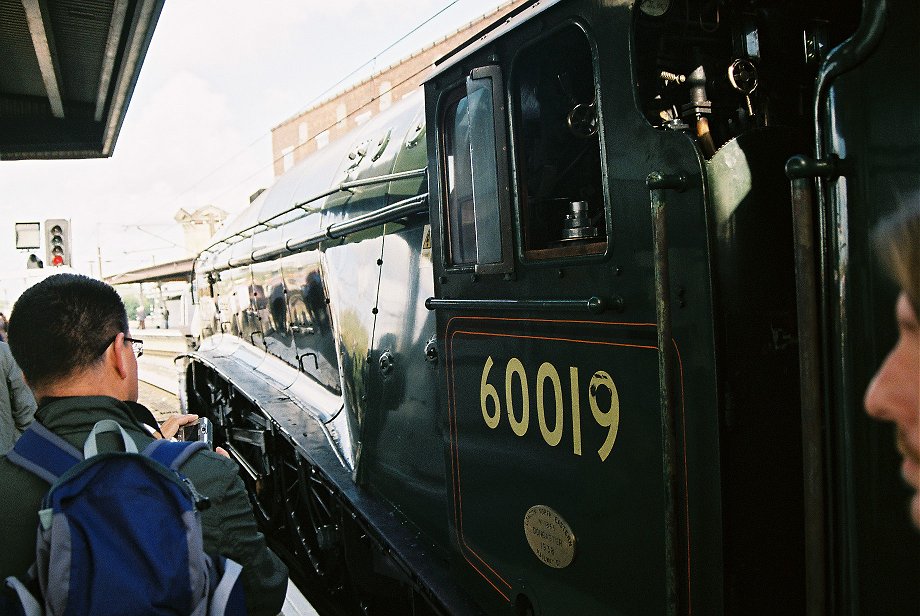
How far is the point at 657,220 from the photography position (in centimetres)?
178

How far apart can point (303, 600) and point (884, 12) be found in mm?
3666

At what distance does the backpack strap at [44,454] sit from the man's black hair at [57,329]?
17cm

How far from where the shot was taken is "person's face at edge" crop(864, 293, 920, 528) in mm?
794

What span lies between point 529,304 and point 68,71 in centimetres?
556

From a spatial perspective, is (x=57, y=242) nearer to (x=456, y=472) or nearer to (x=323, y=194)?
(x=323, y=194)

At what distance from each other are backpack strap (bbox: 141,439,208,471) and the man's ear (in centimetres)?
24

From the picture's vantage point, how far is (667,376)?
1.76 m

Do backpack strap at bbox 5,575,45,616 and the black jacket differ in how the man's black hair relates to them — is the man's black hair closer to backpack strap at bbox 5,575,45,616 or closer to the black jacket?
the black jacket

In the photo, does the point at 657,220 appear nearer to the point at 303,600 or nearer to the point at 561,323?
the point at 561,323

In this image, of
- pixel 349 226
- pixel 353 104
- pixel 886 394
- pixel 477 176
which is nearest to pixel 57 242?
pixel 349 226

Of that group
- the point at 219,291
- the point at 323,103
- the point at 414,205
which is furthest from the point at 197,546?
the point at 323,103

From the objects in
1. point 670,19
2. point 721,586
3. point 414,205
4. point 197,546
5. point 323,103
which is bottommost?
point 721,586

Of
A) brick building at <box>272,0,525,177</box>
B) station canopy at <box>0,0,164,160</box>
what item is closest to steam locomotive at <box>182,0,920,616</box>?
station canopy at <box>0,0,164,160</box>

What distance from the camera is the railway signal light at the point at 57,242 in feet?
40.7
